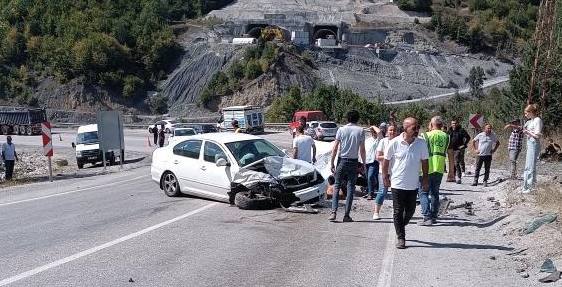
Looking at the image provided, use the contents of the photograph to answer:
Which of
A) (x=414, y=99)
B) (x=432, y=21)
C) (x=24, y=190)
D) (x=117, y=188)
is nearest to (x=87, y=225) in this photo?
(x=117, y=188)

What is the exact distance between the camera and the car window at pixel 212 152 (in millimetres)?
13578

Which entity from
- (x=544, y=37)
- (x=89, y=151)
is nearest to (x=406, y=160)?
(x=89, y=151)

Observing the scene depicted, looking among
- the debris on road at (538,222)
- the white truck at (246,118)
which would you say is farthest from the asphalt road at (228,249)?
the white truck at (246,118)

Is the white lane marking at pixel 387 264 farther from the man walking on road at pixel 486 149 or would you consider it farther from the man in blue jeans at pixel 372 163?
the man walking on road at pixel 486 149

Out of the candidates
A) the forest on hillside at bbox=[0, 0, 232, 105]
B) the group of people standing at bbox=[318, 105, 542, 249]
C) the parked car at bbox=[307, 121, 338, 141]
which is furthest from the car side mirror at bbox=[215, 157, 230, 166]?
the forest on hillside at bbox=[0, 0, 232, 105]

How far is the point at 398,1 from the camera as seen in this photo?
135 m

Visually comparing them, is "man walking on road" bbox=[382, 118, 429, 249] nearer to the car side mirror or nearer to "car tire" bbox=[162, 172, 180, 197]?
the car side mirror

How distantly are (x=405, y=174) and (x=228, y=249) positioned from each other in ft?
8.72

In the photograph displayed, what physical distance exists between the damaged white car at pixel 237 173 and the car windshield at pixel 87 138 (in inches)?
736

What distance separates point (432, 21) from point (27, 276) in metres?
118

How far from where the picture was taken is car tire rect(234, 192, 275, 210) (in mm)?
12531

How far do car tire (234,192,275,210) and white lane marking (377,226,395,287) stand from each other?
126 inches

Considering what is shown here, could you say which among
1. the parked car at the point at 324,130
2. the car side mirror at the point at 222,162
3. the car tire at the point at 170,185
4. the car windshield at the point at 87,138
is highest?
the car side mirror at the point at 222,162

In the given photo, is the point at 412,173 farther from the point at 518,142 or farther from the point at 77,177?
the point at 77,177
